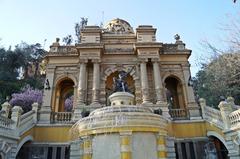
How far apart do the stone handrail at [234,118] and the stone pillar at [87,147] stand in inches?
304

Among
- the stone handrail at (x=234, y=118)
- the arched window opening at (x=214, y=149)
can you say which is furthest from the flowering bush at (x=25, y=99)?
the stone handrail at (x=234, y=118)

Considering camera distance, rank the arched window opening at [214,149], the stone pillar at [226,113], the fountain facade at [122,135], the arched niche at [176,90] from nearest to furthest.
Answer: the fountain facade at [122,135] < the stone pillar at [226,113] < the arched window opening at [214,149] < the arched niche at [176,90]

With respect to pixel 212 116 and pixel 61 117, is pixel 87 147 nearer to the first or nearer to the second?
pixel 61 117

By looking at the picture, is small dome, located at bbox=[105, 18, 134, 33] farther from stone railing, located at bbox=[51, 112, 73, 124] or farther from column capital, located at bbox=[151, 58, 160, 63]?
stone railing, located at bbox=[51, 112, 73, 124]

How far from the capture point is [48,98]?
16516mm

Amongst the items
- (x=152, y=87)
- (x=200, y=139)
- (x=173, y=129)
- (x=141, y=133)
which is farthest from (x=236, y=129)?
(x=152, y=87)

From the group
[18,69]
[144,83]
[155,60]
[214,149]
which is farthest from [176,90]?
[18,69]

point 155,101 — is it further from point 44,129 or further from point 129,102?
point 44,129

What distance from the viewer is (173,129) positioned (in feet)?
48.1

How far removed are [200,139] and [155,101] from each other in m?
4.01

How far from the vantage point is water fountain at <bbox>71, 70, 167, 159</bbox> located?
9.18m

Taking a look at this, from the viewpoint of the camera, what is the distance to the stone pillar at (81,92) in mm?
15163

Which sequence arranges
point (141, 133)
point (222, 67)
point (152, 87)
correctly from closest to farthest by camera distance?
1. point (141, 133)
2. point (222, 67)
3. point (152, 87)

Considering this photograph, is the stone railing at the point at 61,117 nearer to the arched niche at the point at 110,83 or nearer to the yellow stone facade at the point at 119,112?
the yellow stone facade at the point at 119,112
